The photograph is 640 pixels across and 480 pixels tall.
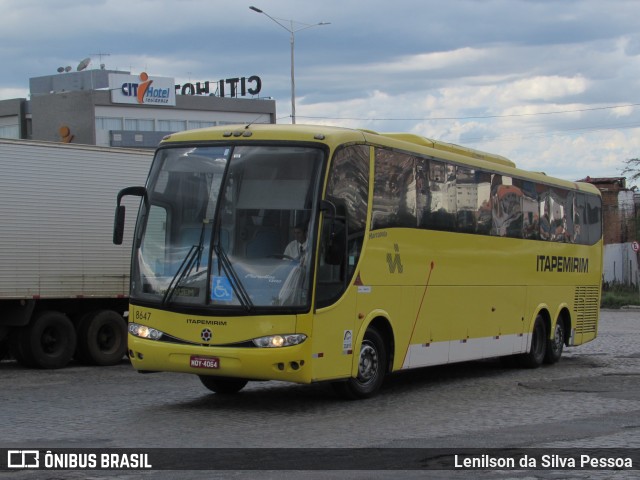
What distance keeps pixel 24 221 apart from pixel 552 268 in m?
9.55

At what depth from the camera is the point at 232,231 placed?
12.9 m

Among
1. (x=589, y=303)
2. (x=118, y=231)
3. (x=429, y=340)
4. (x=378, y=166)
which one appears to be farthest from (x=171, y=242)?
(x=589, y=303)

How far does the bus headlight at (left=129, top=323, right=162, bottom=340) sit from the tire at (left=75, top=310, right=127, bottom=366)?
6.50 m

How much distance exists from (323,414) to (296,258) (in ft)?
6.07

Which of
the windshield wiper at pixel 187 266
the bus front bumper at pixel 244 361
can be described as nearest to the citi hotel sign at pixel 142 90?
the windshield wiper at pixel 187 266

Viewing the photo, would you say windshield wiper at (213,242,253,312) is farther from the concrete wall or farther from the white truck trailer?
the concrete wall

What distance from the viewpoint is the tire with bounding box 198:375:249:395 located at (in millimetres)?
14758

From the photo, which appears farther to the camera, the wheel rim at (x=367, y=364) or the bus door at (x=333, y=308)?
the wheel rim at (x=367, y=364)

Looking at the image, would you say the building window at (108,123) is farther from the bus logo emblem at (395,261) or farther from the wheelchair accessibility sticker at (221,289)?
the wheelchair accessibility sticker at (221,289)

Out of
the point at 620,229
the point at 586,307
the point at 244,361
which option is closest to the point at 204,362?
the point at 244,361

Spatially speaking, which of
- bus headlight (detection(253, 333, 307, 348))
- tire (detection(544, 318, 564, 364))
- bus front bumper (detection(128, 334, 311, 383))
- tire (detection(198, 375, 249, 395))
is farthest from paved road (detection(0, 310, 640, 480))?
tire (detection(544, 318, 564, 364))

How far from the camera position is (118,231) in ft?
46.2

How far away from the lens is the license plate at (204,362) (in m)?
12.7

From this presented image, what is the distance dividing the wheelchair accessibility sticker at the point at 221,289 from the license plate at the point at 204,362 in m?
0.69
